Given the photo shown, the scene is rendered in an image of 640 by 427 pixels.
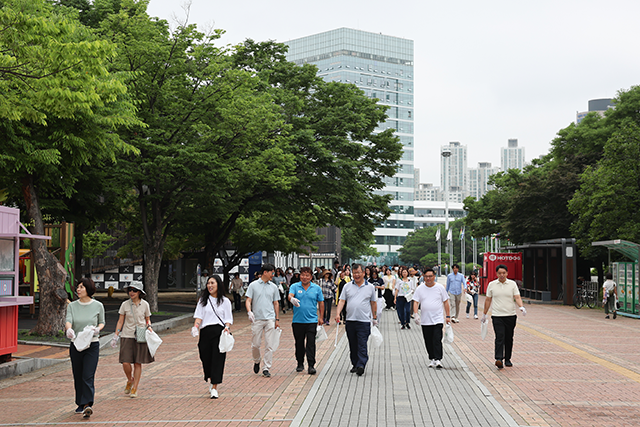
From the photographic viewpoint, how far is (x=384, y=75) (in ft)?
520

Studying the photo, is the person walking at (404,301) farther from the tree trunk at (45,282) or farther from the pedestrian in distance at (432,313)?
the tree trunk at (45,282)

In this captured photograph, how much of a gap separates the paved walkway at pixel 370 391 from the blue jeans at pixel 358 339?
0.96 feet

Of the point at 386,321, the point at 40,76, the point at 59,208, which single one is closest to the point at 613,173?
the point at 386,321

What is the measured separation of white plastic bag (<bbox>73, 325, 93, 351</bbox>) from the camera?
8.17m

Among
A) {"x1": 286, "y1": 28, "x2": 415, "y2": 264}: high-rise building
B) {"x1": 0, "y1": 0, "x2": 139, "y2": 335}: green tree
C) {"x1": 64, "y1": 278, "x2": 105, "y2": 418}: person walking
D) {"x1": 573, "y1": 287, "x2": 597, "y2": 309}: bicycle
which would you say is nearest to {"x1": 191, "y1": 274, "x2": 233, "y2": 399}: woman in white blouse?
{"x1": 64, "y1": 278, "x2": 105, "y2": 418}: person walking

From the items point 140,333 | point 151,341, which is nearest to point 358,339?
point 151,341

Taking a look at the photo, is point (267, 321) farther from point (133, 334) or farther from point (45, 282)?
point (45, 282)

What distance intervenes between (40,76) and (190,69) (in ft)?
36.9

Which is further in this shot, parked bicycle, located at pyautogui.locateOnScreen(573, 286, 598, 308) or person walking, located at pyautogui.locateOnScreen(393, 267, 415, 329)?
parked bicycle, located at pyautogui.locateOnScreen(573, 286, 598, 308)

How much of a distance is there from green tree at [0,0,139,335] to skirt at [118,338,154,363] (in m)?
4.18

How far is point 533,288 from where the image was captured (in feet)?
139

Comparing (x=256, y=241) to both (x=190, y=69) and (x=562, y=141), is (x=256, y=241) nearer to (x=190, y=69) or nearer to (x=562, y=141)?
(x=190, y=69)

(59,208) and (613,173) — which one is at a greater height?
(613,173)

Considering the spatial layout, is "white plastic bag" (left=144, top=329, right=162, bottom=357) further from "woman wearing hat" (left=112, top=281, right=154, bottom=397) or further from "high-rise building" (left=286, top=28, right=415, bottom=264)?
"high-rise building" (left=286, top=28, right=415, bottom=264)
